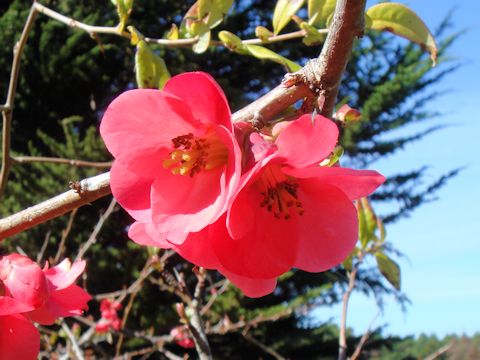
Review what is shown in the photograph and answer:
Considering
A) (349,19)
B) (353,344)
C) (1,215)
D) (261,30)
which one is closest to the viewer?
(349,19)

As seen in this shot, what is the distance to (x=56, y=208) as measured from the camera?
410mm

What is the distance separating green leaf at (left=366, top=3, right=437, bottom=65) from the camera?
0.65 meters

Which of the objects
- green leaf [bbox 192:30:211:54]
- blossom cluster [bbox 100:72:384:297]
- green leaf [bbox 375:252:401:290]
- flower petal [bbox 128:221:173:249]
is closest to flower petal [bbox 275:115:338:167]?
blossom cluster [bbox 100:72:384:297]

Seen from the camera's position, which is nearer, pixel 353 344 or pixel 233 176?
pixel 233 176

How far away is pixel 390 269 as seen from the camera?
0.88m

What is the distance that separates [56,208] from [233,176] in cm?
14

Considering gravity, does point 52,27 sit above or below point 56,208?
above

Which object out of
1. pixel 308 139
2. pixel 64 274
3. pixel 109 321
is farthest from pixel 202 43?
pixel 109 321

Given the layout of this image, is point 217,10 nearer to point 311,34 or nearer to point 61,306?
point 311,34

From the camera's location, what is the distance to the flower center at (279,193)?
0.40m

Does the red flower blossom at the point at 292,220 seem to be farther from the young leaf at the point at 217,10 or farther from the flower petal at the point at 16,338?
the young leaf at the point at 217,10

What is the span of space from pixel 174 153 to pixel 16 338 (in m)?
0.23

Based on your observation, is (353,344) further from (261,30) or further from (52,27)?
(261,30)

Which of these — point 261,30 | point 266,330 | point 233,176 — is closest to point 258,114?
point 233,176
